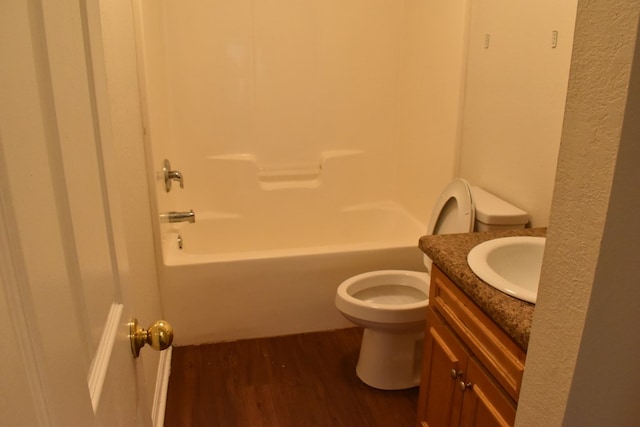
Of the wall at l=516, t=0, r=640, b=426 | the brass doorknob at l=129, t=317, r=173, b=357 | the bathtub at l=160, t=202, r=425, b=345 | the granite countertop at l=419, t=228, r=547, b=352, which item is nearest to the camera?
the wall at l=516, t=0, r=640, b=426

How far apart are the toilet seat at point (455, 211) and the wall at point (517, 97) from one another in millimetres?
224

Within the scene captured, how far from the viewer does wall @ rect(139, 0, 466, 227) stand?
2811mm

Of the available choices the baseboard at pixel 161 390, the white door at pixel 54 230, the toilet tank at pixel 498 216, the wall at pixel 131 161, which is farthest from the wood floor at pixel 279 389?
the white door at pixel 54 230

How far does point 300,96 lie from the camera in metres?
3.08

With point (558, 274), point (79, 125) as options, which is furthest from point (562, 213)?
point (79, 125)

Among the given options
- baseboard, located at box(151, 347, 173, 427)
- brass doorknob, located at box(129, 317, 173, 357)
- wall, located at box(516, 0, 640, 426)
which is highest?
wall, located at box(516, 0, 640, 426)

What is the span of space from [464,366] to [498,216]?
2.42 feet

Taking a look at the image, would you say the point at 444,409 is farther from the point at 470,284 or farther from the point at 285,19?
the point at 285,19

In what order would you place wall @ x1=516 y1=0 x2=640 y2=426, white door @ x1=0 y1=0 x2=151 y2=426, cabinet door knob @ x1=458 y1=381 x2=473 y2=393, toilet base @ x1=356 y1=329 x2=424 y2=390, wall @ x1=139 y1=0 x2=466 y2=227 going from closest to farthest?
white door @ x1=0 y1=0 x2=151 y2=426 → wall @ x1=516 y1=0 x2=640 y2=426 → cabinet door knob @ x1=458 y1=381 x2=473 y2=393 → toilet base @ x1=356 y1=329 x2=424 y2=390 → wall @ x1=139 y1=0 x2=466 y2=227

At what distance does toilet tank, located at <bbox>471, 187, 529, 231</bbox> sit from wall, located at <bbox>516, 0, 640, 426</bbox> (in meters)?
1.14

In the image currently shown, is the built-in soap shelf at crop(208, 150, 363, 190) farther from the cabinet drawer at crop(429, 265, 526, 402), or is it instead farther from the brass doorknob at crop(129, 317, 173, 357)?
the brass doorknob at crop(129, 317, 173, 357)

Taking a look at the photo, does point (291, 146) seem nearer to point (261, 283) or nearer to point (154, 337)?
point (261, 283)

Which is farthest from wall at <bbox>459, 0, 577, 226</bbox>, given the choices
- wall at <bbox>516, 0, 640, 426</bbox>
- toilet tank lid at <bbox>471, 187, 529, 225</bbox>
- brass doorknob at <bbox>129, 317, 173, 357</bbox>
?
brass doorknob at <bbox>129, 317, 173, 357</bbox>

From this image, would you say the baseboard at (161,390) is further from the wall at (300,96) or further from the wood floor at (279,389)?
the wall at (300,96)
